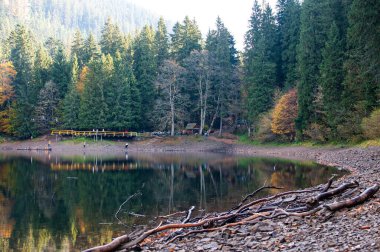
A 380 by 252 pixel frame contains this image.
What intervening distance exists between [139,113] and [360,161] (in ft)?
131

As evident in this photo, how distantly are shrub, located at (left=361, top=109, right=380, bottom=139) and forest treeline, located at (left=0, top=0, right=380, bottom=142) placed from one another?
5315 mm

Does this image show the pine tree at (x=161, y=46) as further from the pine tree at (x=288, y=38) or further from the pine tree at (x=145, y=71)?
the pine tree at (x=288, y=38)

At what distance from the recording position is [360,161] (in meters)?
26.1

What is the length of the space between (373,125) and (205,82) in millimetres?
33038

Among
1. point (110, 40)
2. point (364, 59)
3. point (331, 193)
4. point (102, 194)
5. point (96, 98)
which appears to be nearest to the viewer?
point (331, 193)

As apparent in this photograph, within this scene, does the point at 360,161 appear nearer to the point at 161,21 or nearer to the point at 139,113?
the point at 139,113

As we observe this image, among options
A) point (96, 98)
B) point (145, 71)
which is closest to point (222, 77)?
point (145, 71)

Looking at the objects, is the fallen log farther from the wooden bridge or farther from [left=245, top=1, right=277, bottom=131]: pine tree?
the wooden bridge

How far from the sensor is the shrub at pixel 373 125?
88.2 feet

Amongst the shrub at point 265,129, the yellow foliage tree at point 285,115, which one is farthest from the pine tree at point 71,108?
the yellow foliage tree at point 285,115

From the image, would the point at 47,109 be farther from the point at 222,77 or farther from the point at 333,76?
the point at 333,76

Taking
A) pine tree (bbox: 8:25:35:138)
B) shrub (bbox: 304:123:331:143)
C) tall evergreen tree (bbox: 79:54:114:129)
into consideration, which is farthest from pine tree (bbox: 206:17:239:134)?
pine tree (bbox: 8:25:35:138)

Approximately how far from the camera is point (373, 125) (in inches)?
1092

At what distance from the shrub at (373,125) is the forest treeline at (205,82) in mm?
5315
